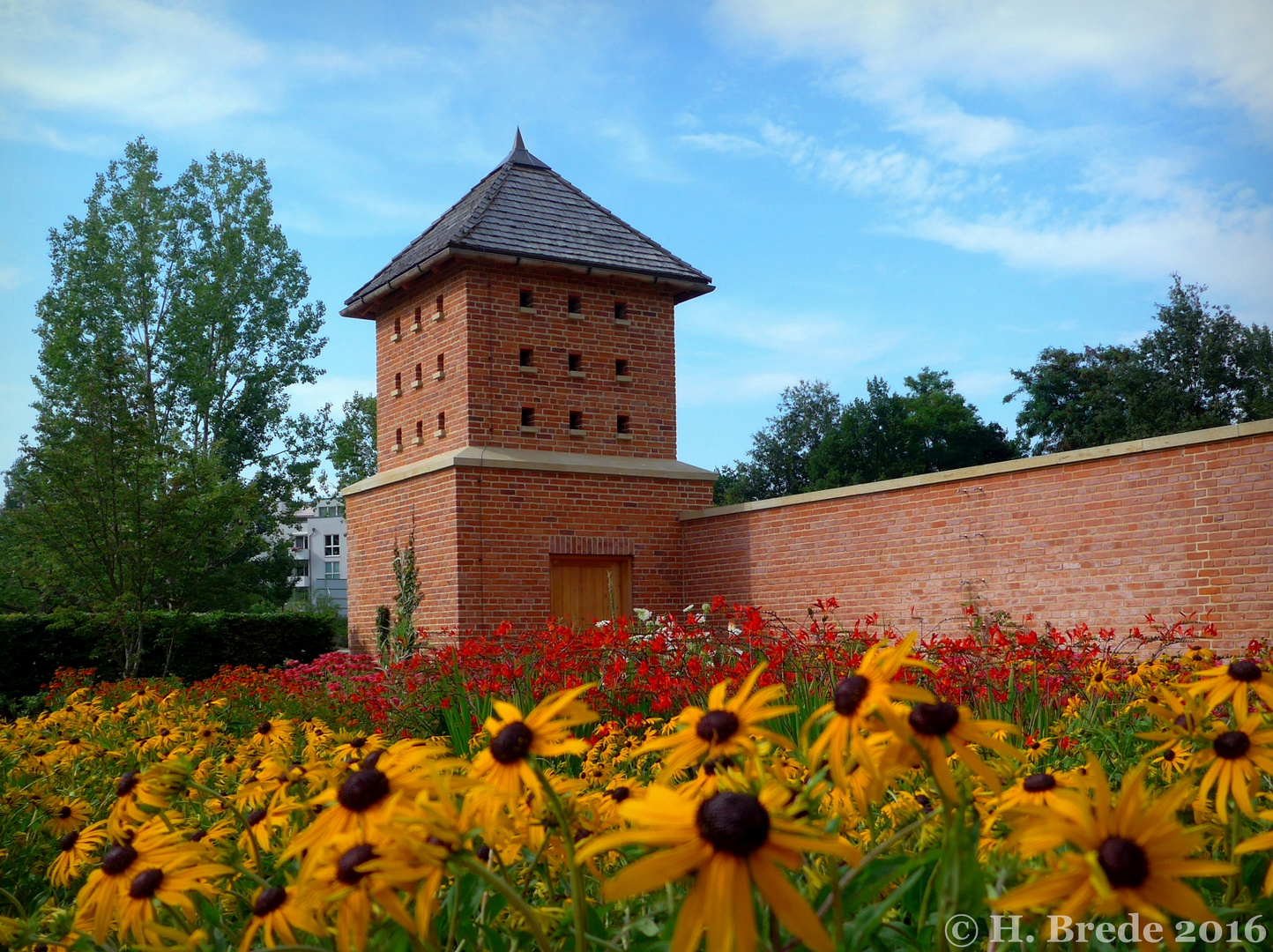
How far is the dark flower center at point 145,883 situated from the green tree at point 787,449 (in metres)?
45.1

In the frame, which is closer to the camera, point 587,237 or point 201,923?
point 201,923

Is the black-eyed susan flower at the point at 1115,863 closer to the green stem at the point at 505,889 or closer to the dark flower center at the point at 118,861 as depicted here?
the green stem at the point at 505,889

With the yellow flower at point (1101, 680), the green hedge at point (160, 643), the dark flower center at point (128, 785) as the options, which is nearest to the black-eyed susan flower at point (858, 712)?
the dark flower center at point (128, 785)

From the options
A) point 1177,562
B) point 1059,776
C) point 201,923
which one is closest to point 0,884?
point 201,923

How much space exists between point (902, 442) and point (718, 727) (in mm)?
43979

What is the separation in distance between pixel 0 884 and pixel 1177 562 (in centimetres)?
1032

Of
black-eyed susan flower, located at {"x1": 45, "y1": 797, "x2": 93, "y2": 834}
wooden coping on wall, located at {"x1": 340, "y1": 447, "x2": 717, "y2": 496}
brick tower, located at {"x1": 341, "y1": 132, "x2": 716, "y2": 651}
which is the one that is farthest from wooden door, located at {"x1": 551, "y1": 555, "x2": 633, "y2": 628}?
black-eyed susan flower, located at {"x1": 45, "y1": 797, "x2": 93, "y2": 834}

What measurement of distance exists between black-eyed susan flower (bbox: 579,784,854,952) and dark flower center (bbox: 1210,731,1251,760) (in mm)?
967

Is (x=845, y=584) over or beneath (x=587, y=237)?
beneath

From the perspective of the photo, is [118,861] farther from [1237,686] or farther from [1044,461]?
[1044,461]

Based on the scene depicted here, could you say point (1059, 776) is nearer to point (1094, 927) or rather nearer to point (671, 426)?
point (1094, 927)

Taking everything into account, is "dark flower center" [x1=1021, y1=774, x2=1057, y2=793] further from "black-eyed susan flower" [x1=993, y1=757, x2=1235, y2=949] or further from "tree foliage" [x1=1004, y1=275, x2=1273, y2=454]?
"tree foliage" [x1=1004, y1=275, x2=1273, y2=454]

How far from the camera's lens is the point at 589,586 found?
52.9 ft

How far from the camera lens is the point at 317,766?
2242 millimetres
